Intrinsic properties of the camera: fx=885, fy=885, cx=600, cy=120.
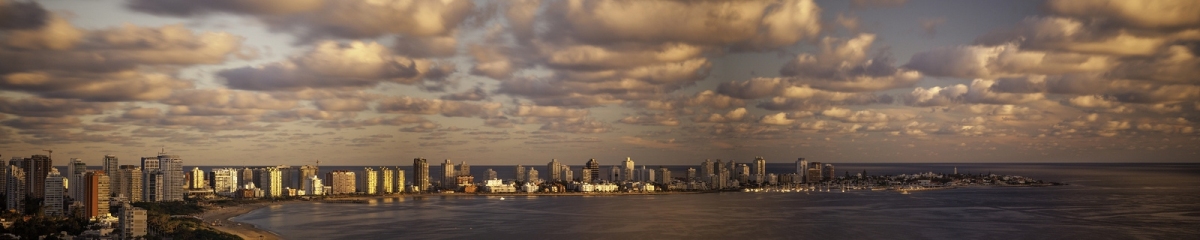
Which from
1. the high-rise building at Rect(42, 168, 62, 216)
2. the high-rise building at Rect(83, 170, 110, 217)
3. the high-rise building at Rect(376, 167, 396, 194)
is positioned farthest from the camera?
the high-rise building at Rect(376, 167, 396, 194)

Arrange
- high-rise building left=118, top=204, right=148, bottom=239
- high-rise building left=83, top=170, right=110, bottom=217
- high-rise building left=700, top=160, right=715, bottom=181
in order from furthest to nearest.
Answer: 1. high-rise building left=700, top=160, right=715, bottom=181
2. high-rise building left=83, top=170, right=110, bottom=217
3. high-rise building left=118, top=204, right=148, bottom=239

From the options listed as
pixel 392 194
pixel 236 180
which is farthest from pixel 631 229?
pixel 236 180

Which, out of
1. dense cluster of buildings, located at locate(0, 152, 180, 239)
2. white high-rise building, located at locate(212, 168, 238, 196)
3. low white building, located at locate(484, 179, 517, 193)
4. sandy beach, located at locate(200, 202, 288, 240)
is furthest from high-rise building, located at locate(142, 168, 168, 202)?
low white building, located at locate(484, 179, 517, 193)

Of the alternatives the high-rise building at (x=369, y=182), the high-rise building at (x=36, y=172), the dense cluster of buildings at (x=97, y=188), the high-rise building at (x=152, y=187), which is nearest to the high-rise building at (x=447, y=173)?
the high-rise building at (x=369, y=182)

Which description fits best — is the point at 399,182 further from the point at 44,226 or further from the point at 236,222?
the point at 44,226

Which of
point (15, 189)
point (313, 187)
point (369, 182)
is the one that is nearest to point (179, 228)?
point (15, 189)

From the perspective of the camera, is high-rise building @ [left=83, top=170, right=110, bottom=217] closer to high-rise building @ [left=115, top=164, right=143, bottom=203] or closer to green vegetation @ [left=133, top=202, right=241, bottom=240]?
green vegetation @ [left=133, top=202, right=241, bottom=240]

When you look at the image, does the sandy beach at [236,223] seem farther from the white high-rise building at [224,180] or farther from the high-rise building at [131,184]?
the white high-rise building at [224,180]
